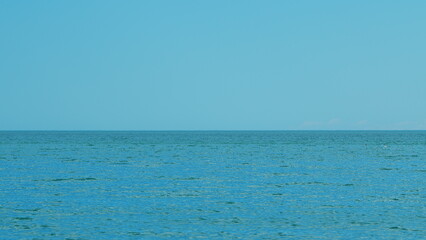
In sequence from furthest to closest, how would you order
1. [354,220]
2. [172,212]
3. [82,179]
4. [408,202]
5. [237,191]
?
[82,179]
[237,191]
[408,202]
[172,212]
[354,220]

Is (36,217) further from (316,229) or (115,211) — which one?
(316,229)

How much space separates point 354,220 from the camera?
3039 centimetres

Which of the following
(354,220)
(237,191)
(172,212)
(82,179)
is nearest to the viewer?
(354,220)

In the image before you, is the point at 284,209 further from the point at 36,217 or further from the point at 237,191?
the point at 36,217

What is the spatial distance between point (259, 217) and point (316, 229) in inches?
157

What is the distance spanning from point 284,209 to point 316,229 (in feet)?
19.1

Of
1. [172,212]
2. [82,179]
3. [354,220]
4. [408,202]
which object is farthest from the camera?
[82,179]

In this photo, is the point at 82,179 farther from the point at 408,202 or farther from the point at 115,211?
the point at 408,202

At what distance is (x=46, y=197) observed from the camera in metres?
38.8

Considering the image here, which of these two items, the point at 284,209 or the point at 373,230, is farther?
the point at 284,209

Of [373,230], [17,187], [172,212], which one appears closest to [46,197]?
[17,187]

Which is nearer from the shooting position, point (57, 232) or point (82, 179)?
point (57, 232)

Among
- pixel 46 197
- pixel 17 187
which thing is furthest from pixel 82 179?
pixel 46 197

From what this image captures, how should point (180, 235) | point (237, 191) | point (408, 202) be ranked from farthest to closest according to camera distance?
1. point (237, 191)
2. point (408, 202)
3. point (180, 235)
